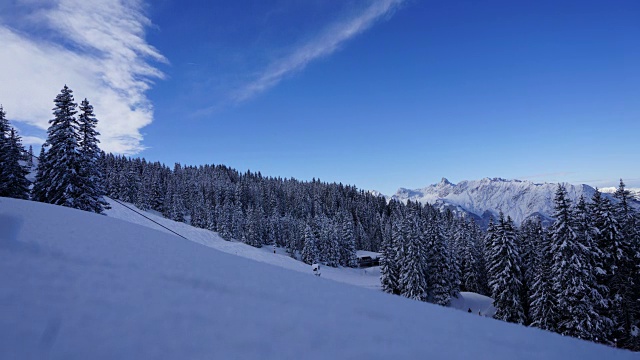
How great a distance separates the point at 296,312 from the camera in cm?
566

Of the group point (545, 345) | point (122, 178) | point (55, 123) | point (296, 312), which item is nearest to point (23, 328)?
point (296, 312)

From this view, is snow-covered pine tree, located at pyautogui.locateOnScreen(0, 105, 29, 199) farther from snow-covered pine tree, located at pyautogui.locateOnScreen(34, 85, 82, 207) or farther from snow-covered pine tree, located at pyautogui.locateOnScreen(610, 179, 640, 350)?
snow-covered pine tree, located at pyautogui.locateOnScreen(610, 179, 640, 350)

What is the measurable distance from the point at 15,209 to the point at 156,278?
7.88m

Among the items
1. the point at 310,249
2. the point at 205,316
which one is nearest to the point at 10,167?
the point at 205,316

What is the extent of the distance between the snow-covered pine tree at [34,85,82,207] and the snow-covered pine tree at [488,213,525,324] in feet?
122

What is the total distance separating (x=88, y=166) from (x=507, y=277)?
38.0 metres

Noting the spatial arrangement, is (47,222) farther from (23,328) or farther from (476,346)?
(476,346)

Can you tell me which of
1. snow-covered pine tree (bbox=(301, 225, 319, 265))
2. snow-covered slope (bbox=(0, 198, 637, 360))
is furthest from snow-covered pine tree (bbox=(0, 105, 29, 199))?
snow-covered pine tree (bbox=(301, 225, 319, 265))

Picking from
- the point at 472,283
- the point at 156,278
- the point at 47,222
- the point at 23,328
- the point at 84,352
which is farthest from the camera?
the point at 472,283

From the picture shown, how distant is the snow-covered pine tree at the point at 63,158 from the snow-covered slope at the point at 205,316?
20377 millimetres

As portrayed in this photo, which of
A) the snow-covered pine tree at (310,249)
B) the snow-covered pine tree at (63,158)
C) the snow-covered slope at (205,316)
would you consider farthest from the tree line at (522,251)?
the snow-covered pine tree at (310,249)

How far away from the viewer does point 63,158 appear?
986 inches

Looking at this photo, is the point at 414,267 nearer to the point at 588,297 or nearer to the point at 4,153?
the point at 588,297

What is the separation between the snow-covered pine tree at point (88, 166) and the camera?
1017 inches
